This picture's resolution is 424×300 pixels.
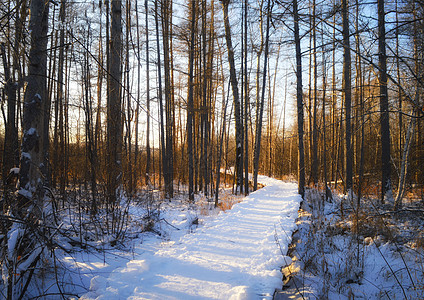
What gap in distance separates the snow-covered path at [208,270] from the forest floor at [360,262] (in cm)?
29

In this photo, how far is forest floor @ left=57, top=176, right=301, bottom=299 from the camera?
7.46 ft

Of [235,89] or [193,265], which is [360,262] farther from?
Result: [235,89]

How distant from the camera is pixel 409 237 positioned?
4.59 m

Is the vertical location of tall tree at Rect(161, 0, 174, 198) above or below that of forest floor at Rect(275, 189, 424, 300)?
above

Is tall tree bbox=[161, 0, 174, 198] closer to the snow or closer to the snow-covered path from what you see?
the snow-covered path

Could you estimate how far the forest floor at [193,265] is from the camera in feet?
7.46

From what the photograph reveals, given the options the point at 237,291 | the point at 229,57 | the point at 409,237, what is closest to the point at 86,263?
the point at 237,291

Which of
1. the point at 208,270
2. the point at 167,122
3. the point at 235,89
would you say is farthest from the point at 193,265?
the point at 235,89

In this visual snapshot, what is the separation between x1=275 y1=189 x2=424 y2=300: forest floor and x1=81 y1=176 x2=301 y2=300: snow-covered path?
0.29 metres

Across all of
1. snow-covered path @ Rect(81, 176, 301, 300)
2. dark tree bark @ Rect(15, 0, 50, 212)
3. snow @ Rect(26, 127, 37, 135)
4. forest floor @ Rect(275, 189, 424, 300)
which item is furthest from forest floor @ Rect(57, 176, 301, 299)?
snow @ Rect(26, 127, 37, 135)

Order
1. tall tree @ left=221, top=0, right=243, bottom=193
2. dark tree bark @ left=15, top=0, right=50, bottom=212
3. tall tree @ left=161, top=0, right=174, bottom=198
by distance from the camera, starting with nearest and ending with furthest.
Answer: dark tree bark @ left=15, top=0, right=50, bottom=212 → tall tree @ left=161, top=0, right=174, bottom=198 → tall tree @ left=221, top=0, right=243, bottom=193

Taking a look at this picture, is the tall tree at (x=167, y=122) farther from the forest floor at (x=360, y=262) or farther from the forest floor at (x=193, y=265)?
the forest floor at (x=360, y=262)

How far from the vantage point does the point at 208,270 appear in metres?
2.71

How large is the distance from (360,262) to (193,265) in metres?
3.15
